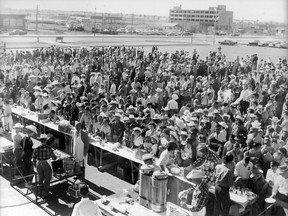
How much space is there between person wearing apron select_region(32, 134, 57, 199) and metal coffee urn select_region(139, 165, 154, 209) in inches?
86.0

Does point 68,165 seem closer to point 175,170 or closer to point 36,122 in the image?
point 175,170

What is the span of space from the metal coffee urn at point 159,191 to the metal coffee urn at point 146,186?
113mm

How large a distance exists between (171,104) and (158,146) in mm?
3554

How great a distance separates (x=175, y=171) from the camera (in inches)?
285

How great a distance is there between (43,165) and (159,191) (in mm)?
2651

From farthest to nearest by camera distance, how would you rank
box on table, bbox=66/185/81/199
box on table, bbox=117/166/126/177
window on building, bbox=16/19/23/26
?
window on building, bbox=16/19/23/26 < box on table, bbox=117/166/126/177 < box on table, bbox=66/185/81/199

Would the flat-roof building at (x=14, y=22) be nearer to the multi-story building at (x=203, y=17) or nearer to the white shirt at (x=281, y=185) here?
the white shirt at (x=281, y=185)

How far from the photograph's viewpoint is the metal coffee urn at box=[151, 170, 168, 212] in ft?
21.0

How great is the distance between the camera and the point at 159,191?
21.2 ft

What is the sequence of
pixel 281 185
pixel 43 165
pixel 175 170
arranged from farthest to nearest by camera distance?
pixel 43 165 < pixel 175 170 < pixel 281 185

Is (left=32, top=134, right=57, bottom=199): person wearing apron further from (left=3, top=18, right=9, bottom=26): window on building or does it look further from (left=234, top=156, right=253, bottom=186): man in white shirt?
(left=3, top=18, right=9, bottom=26): window on building

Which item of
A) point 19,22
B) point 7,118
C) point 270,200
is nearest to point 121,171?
point 270,200

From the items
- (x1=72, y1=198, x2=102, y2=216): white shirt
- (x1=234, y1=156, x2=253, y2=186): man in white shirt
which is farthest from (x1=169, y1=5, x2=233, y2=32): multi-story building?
(x1=72, y1=198, x2=102, y2=216): white shirt

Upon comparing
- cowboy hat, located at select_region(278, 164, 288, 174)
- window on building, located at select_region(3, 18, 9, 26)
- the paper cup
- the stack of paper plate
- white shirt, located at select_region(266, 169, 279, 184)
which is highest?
window on building, located at select_region(3, 18, 9, 26)
